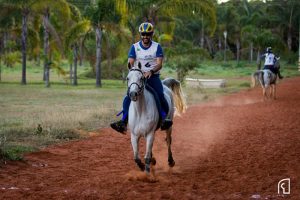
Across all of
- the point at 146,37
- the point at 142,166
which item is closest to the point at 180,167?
the point at 142,166

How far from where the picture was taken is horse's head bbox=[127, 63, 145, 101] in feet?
24.0

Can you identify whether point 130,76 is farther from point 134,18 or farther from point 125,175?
point 134,18

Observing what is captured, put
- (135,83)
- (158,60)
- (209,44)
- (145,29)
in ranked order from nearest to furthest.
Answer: (135,83), (145,29), (158,60), (209,44)

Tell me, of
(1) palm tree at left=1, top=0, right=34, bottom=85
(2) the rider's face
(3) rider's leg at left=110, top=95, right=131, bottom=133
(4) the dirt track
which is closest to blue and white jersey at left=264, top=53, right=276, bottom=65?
(4) the dirt track

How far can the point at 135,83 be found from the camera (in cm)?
739

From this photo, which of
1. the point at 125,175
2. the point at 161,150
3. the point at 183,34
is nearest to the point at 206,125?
the point at 161,150

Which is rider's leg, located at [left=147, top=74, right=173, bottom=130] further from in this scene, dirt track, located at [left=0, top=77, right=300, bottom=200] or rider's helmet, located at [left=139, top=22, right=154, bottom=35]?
dirt track, located at [left=0, top=77, right=300, bottom=200]

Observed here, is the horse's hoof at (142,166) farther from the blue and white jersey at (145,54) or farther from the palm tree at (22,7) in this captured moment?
the palm tree at (22,7)

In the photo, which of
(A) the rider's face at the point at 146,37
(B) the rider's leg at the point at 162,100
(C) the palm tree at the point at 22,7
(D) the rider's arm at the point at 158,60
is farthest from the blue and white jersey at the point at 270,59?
(C) the palm tree at the point at 22,7

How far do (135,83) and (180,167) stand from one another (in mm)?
2341

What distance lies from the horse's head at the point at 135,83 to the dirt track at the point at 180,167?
4.68 feet

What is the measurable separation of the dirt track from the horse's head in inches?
56.2

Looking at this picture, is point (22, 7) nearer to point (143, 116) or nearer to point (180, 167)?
point (180, 167)

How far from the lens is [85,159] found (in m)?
9.73
